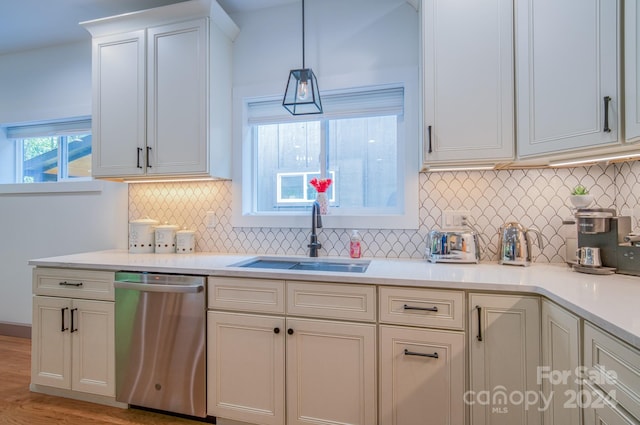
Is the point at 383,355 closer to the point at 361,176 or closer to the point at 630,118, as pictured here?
the point at 361,176

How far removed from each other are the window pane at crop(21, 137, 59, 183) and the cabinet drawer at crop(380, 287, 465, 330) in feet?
11.0

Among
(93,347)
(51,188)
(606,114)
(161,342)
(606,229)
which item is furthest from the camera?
(51,188)

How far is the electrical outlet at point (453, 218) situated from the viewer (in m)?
2.05

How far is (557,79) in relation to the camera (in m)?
1.49

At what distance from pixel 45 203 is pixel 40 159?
0.53 metres

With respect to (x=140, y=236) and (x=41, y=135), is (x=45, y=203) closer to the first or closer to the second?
(x=41, y=135)

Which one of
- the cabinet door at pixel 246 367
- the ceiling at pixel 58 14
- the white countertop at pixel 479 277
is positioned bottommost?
the cabinet door at pixel 246 367

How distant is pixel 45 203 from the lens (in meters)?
2.95

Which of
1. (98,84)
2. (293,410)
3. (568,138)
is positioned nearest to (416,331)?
(293,410)

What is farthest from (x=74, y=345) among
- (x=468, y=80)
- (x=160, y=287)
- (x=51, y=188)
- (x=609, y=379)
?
(x=468, y=80)

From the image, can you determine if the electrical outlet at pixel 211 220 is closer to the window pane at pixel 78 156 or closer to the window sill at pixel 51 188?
the window sill at pixel 51 188

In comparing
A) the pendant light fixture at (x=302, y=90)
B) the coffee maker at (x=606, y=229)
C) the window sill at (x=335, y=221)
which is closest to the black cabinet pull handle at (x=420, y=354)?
the window sill at (x=335, y=221)

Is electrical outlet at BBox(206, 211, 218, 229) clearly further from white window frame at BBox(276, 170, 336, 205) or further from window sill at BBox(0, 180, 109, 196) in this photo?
window sill at BBox(0, 180, 109, 196)

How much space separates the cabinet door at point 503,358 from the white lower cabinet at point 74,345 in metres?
2.06
